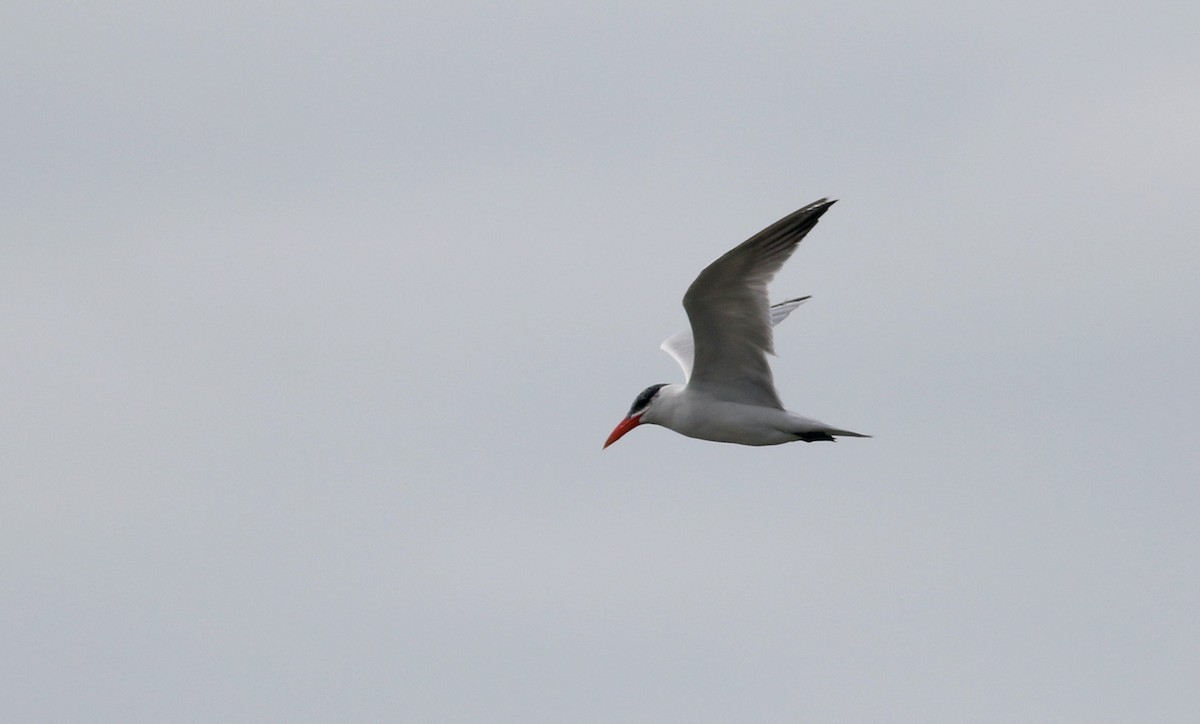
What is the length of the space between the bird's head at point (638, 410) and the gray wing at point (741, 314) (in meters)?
0.72

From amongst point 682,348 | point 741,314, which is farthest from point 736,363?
point 682,348

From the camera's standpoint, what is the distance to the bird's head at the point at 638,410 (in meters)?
19.0

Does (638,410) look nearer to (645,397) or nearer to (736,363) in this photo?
(645,397)

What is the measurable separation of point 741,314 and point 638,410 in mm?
2295

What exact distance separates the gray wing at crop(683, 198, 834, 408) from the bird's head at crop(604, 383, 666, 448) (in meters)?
0.72

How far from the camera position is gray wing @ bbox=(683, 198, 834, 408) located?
650 inches

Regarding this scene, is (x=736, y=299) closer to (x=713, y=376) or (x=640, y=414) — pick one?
(x=713, y=376)

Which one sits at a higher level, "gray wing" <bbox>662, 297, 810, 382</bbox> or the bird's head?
"gray wing" <bbox>662, 297, 810, 382</bbox>

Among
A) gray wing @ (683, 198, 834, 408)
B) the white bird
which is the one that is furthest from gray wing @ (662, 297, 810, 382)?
gray wing @ (683, 198, 834, 408)

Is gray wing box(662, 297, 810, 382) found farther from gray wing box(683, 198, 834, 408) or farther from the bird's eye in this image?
gray wing box(683, 198, 834, 408)

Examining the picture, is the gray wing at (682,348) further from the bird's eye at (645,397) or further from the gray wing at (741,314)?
the gray wing at (741,314)

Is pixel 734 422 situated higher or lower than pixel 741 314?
lower

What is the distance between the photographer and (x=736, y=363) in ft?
58.8

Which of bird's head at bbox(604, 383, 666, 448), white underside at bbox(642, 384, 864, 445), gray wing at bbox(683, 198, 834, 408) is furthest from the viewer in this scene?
bird's head at bbox(604, 383, 666, 448)
